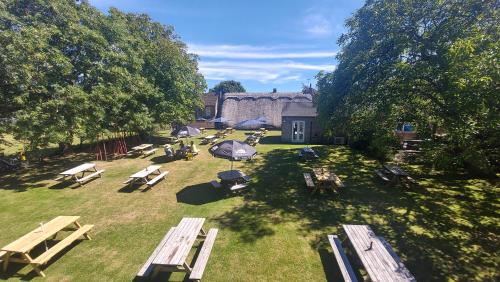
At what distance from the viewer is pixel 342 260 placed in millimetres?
6340

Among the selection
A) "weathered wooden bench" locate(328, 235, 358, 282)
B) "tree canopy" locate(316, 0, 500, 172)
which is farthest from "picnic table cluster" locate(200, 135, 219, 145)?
"weathered wooden bench" locate(328, 235, 358, 282)

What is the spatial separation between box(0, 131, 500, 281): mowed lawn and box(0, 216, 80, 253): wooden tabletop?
2.47 feet

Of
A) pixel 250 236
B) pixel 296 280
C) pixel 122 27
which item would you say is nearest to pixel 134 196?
pixel 250 236

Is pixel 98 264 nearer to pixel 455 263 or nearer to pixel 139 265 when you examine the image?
pixel 139 265

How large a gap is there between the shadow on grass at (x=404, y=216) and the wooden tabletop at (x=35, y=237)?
5.32 m

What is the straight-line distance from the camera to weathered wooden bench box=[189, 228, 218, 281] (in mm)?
5764

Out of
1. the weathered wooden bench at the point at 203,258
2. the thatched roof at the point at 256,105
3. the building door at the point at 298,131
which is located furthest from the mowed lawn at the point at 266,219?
the thatched roof at the point at 256,105

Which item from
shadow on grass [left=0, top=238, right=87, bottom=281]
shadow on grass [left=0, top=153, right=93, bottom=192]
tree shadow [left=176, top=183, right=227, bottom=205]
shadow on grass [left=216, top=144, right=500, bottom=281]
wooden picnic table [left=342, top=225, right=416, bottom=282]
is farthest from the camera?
shadow on grass [left=0, top=153, right=93, bottom=192]

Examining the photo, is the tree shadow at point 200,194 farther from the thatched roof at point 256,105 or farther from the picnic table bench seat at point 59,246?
the thatched roof at point 256,105

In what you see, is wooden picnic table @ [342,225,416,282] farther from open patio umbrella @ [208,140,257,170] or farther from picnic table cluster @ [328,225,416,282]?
open patio umbrella @ [208,140,257,170]

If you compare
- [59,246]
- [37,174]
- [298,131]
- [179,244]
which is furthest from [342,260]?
[298,131]

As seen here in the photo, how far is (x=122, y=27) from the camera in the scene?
69.2 ft

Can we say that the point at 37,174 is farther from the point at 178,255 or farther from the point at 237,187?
the point at 178,255

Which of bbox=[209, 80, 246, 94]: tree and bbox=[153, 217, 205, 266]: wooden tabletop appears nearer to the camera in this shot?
bbox=[153, 217, 205, 266]: wooden tabletop
